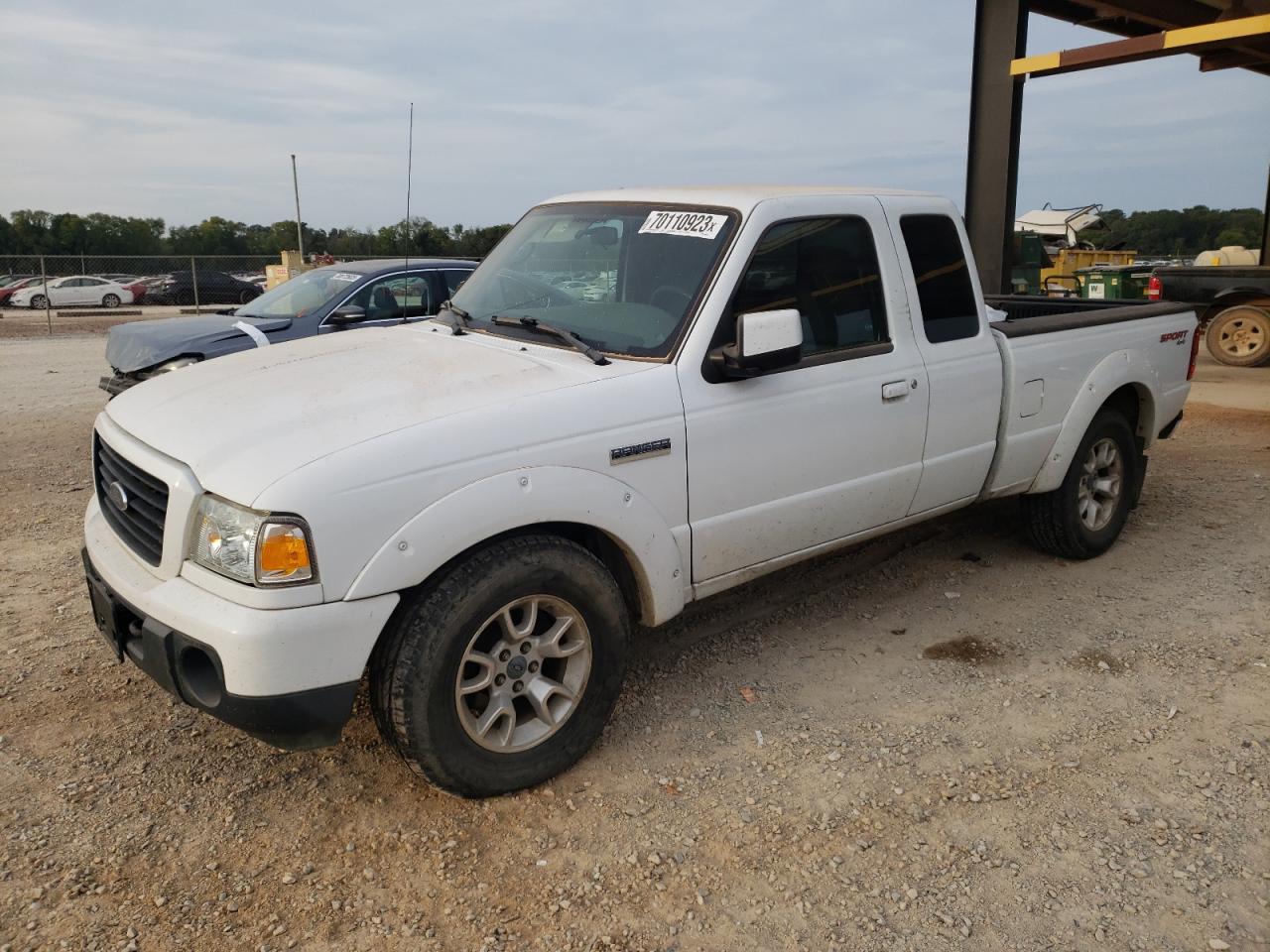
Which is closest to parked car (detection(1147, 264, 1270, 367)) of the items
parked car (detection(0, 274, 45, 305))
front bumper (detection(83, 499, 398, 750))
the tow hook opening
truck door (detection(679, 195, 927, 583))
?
truck door (detection(679, 195, 927, 583))

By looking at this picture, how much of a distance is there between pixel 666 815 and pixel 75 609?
10.3 feet

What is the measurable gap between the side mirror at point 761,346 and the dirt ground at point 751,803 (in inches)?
53.1

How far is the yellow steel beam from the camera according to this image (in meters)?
10.1

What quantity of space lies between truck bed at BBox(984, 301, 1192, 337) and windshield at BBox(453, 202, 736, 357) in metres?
1.81

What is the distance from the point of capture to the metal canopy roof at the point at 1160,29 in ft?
34.1

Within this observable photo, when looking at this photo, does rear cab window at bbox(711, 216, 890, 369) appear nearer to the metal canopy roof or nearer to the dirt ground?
the dirt ground

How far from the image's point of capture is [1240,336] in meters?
12.9

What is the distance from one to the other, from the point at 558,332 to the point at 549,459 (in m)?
0.70

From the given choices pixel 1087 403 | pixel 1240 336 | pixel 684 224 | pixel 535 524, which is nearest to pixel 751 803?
pixel 535 524

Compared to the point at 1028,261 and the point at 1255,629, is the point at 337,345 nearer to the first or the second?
the point at 1255,629

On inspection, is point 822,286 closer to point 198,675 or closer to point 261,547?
point 261,547

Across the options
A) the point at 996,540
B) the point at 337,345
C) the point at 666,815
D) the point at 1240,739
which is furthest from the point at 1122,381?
the point at 337,345

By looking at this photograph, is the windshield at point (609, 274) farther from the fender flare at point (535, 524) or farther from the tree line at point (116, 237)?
the tree line at point (116, 237)

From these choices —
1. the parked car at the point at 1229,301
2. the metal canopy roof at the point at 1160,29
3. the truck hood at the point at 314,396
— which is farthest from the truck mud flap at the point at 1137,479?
the parked car at the point at 1229,301
